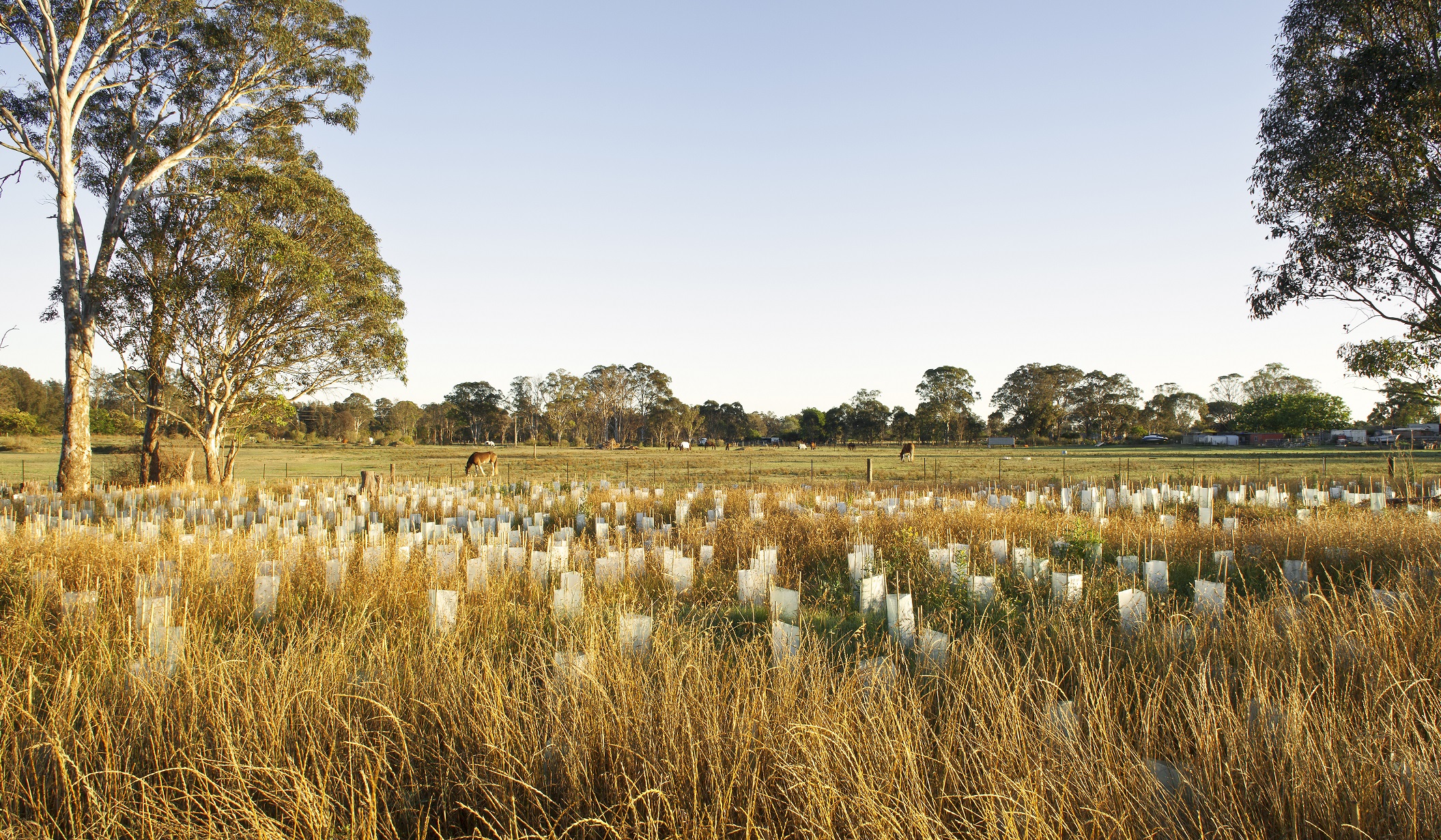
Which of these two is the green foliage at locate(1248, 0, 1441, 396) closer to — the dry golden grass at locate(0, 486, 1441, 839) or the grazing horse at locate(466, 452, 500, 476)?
the dry golden grass at locate(0, 486, 1441, 839)

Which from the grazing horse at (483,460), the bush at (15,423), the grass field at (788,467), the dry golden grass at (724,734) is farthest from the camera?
the bush at (15,423)

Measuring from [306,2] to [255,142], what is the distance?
393 cm

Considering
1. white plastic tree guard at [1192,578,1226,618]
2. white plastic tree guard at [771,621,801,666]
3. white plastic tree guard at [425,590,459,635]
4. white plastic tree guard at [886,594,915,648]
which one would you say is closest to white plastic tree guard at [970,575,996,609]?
white plastic tree guard at [886,594,915,648]

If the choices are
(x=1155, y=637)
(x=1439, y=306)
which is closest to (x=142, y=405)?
(x=1155, y=637)

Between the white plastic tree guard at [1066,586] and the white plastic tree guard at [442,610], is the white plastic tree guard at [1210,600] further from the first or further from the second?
the white plastic tree guard at [442,610]

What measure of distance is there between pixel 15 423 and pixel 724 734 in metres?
77.9

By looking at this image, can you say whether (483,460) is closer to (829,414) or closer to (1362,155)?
(1362,155)

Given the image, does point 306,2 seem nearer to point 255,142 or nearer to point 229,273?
point 255,142

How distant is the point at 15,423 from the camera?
5544cm

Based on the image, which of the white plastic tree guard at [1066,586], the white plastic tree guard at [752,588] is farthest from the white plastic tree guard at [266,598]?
the white plastic tree guard at [1066,586]

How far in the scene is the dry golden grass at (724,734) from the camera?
2.00 meters

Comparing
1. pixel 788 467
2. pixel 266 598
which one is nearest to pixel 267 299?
pixel 266 598

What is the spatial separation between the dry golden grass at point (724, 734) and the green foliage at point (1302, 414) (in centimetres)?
9248

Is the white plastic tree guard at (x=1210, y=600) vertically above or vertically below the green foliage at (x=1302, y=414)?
below
